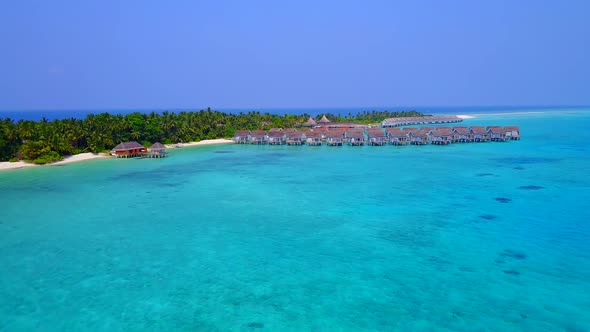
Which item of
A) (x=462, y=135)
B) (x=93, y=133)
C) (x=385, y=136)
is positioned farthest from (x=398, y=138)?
(x=93, y=133)

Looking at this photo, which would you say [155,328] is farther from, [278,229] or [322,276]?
[278,229]

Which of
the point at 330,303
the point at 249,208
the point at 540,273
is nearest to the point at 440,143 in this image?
the point at 249,208

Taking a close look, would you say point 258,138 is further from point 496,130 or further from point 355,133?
point 496,130

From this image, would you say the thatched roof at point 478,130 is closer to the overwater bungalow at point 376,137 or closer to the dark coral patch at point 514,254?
the overwater bungalow at point 376,137

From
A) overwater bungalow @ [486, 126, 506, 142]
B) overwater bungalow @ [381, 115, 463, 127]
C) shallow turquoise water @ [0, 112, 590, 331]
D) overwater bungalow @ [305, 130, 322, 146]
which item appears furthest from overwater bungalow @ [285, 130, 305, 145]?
overwater bungalow @ [381, 115, 463, 127]

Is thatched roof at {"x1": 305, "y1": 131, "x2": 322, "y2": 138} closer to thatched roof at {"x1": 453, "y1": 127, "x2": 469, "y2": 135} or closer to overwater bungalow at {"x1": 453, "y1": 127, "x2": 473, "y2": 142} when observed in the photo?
overwater bungalow at {"x1": 453, "y1": 127, "x2": 473, "y2": 142}
